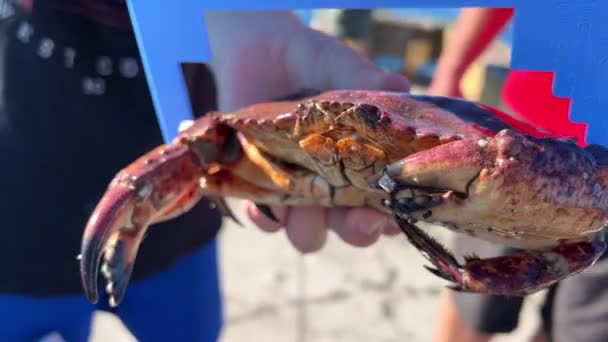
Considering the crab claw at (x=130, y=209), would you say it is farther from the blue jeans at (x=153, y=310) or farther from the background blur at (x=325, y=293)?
the background blur at (x=325, y=293)

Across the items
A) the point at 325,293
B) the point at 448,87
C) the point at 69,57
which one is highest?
the point at 69,57

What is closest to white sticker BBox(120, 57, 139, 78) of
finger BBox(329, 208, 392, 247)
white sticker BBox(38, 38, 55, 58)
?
white sticker BBox(38, 38, 55, 58)

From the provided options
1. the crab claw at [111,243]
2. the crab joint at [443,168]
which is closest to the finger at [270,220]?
the crab claw at [111,243]

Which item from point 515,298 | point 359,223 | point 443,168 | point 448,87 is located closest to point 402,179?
point 443,168

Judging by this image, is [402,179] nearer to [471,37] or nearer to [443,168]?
[443,168]

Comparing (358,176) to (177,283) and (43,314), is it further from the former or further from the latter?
(43,314)
